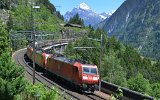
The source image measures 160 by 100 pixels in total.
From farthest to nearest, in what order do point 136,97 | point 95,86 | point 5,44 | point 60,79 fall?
point 5,44
point 60,79
point 95,86
point 136,97

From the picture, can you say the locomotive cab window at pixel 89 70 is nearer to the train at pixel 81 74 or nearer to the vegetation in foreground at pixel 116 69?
the train at pixel 81 74

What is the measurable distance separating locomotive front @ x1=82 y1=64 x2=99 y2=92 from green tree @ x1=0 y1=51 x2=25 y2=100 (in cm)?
1419

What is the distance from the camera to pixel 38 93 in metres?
25.8

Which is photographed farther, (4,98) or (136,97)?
(136,97)

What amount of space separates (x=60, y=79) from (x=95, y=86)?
1265cm

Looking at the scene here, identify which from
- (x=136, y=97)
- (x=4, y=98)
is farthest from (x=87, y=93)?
(x=4, y=98)

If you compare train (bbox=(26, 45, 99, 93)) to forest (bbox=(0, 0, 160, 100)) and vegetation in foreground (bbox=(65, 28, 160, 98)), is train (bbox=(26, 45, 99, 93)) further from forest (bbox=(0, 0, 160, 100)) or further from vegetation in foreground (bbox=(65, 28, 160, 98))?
vegetation in foreground (bbox=(65, 28, 160, 98))

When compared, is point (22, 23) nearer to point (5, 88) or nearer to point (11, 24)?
point (11, 24)

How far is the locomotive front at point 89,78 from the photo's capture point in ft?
154

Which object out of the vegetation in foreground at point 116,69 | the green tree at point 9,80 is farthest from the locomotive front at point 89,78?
the vegetation in foreground at point 116,69

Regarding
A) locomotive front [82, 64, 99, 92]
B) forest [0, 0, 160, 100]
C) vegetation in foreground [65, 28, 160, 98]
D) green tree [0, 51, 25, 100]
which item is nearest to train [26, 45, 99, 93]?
locomotive front [82, 64, 99, 92]

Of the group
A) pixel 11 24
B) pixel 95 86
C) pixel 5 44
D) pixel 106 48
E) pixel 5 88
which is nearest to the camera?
pixel 5 88

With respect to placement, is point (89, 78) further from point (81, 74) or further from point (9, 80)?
point (9, 80)

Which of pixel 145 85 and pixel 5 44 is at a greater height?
pixel 5 44
